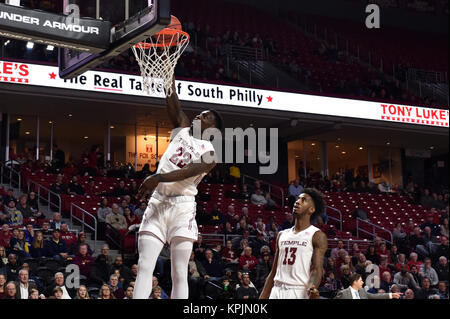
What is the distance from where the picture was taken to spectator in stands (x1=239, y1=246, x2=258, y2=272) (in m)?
14.7

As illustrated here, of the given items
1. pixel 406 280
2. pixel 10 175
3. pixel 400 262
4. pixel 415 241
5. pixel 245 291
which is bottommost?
pixel 406 280

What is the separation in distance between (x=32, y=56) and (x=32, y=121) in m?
Result: 4.08

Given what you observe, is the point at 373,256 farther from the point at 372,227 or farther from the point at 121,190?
the point at 121,190

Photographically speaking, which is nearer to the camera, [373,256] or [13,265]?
[13,265]

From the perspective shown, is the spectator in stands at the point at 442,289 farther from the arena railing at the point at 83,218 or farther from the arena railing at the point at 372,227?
the arena railing at the point at 83,218

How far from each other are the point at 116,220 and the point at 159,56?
8.52 meters

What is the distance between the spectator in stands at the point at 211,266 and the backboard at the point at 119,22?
711 centimetres

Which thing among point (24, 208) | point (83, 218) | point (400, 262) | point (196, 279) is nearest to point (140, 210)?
point (83, 218)

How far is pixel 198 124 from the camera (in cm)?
638

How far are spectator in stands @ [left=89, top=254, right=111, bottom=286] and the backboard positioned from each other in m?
5.79

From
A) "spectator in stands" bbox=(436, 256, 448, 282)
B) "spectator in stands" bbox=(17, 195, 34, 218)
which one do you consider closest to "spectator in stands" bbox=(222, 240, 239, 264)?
"spectator in stands" bbox=(17, 195, 34, 218)

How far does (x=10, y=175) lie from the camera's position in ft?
60.1
